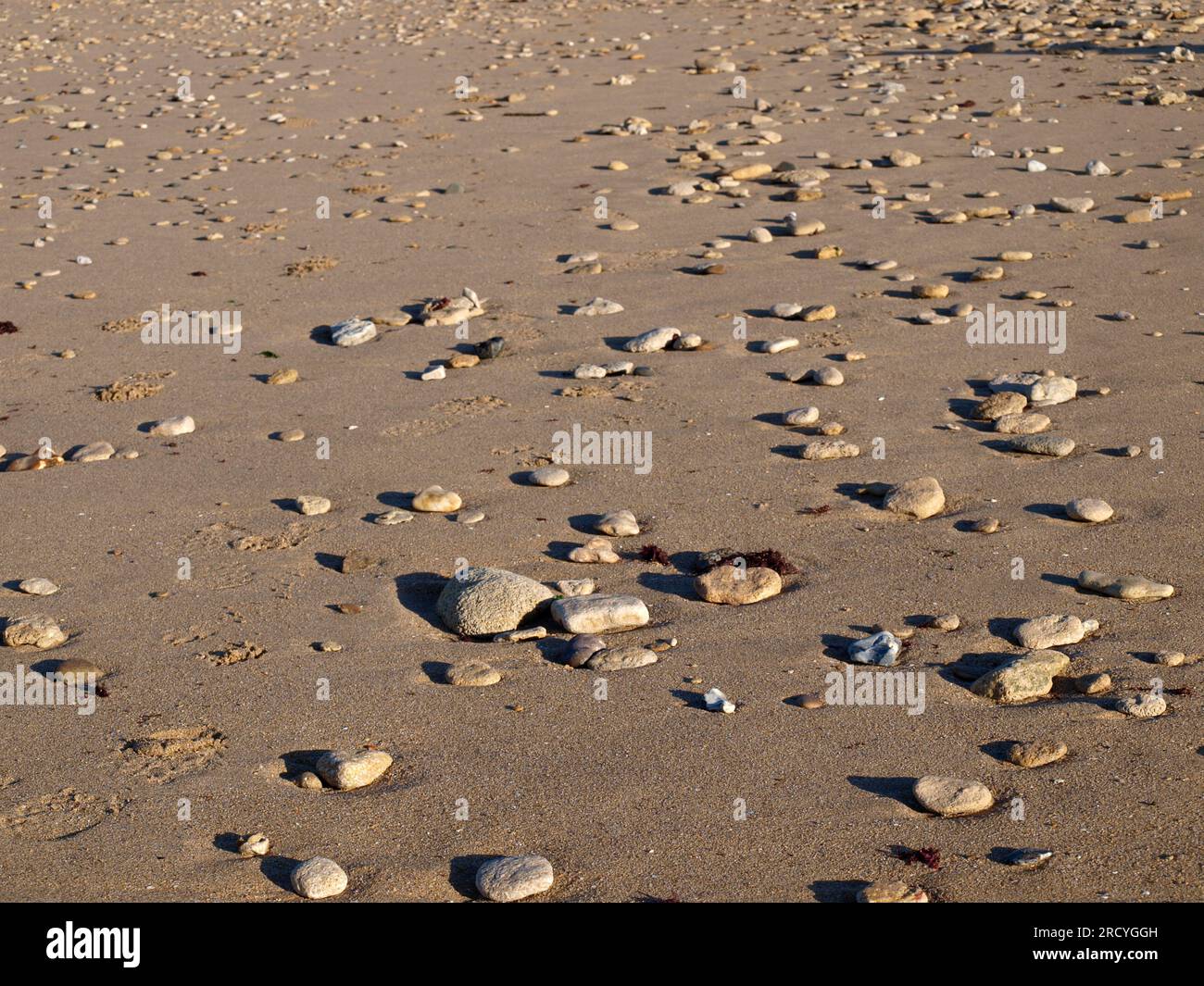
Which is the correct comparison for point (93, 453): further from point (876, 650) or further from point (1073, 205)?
point (1073, 205)

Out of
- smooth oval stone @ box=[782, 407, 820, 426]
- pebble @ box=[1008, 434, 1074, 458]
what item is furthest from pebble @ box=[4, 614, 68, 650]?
pebble @ box=[1008, 434, 1074, 458]

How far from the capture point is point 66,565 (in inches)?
221

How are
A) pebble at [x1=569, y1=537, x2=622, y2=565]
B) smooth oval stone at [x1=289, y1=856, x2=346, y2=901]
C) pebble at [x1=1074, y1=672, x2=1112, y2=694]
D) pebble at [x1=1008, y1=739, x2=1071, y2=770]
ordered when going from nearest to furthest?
smooth oval stone at [x1=289, y1=856, x2=346, y2=901]
pebble at [x1=1008, y1=739, x2=1071, y2=770]
pebble at [x1=1074, y1=672, x2=1112, y2=694]
pebble at [x1=569, y1=537, x2=622, y2=565]

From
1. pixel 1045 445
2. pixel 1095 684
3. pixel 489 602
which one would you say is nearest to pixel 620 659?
pixel 489 602

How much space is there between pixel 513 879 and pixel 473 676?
111 centimetres

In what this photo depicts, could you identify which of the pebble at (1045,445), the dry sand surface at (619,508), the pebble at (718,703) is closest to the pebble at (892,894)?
the dry sand surface at (619,508)

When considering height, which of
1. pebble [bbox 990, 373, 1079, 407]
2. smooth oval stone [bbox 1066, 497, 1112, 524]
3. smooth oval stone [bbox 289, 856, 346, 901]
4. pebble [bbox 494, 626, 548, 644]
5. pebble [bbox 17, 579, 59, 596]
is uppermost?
pebble [bbox 990, 373, 1079, 407]

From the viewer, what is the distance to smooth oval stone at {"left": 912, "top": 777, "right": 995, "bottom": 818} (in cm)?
388

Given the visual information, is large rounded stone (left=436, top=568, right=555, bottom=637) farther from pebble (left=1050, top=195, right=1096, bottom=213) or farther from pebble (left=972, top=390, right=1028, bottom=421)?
pebble (left=1050, top=195, right=1096, bottom=213)

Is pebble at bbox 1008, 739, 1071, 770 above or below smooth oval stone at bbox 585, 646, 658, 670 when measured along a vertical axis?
above

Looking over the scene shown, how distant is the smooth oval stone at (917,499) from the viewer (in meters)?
5.78

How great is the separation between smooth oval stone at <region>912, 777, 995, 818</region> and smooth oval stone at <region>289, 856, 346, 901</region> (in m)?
1.65

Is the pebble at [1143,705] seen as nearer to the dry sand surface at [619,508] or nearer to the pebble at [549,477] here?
the dry sand surface at [619,508]

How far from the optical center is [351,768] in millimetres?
4121
